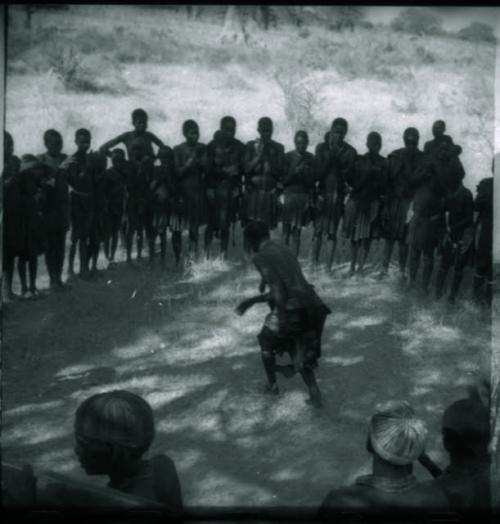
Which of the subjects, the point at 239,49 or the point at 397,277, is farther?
the point at 397,277

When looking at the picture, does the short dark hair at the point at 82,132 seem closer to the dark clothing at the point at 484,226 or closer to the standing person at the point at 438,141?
the standing person at the point at 438,141

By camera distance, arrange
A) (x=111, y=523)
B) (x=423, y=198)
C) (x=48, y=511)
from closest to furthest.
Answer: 1. (x=111, y=523)
2. (x=48, y=511)
3. (x=423, y=198)

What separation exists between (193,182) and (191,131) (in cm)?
33

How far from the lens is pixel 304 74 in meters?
4.55

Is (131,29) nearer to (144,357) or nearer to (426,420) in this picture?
(144,357)

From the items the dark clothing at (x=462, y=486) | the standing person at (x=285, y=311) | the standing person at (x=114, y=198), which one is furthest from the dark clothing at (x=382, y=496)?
the standing person at (x=114, y=198)

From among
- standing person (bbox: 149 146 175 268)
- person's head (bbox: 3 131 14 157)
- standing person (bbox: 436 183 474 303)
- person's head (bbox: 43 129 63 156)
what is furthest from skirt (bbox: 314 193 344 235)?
person's head (bbox: 3 131 14 157)

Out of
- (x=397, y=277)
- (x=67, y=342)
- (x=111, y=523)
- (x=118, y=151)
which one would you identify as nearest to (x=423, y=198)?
(x=397, y=277)

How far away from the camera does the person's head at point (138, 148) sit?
4.70m

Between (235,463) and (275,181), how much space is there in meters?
1.69

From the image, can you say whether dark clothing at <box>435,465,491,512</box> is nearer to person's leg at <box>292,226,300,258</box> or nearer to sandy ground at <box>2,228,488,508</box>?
sandy ground at <box>2,228,488,508</box>

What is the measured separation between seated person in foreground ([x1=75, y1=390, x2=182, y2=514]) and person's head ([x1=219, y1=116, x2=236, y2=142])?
6.96 ft

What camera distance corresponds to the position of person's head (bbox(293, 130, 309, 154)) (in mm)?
4723

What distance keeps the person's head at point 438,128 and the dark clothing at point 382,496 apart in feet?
7.39
